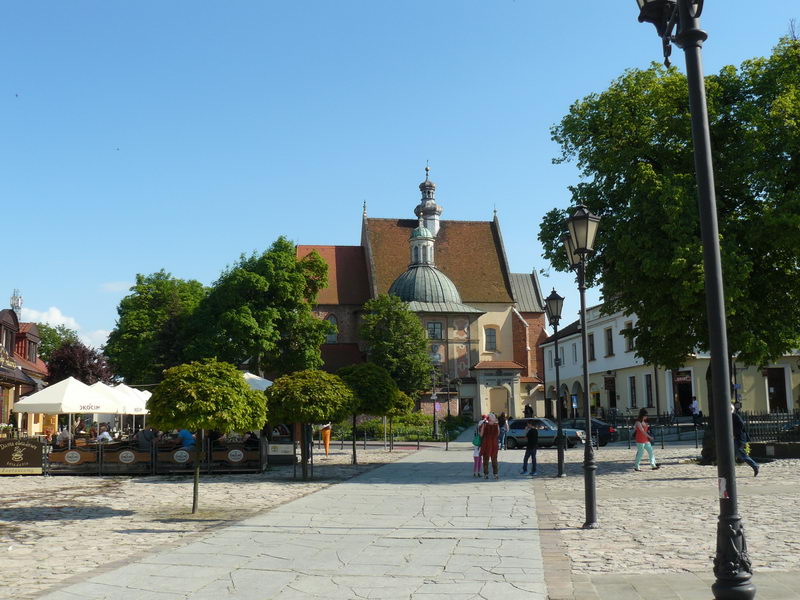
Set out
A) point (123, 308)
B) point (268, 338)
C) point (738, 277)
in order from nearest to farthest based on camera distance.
→ 1. point (738, 277)
2. point (268, 338)
3. point (123, 308)

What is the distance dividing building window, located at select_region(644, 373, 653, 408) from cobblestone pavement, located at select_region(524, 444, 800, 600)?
3082 centimetres

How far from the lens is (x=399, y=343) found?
5638 centimetres

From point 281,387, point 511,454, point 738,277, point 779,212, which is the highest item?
point 779,212

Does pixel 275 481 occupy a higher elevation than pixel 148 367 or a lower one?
lower

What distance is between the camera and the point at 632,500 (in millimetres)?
14977

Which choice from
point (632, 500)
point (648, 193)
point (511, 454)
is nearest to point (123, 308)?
point (511, 454)

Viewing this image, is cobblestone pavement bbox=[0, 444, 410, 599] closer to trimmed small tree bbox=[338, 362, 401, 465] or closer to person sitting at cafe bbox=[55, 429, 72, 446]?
person sitting at cafe bbox=[55, 429, 72, 446]

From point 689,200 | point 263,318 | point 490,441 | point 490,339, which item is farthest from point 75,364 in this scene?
point 689,200

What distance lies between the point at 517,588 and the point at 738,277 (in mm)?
14658

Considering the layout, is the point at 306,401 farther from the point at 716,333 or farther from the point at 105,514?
the point at 716,333

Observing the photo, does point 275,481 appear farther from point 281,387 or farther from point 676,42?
point 676,42

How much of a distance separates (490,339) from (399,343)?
48.3 feet

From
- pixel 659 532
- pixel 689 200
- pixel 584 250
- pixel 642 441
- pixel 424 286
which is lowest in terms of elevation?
pixel 659 532

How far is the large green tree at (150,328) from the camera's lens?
5212 centimetres
